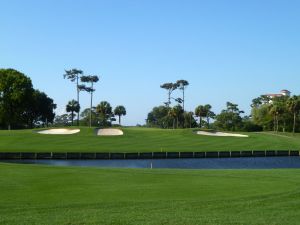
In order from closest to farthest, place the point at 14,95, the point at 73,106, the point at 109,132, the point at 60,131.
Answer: the point at 109,132
the point at 60,131
the point at 14,95
the point at 73,106

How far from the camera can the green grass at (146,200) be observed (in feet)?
32.0

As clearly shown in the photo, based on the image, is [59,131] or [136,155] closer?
[136,155]

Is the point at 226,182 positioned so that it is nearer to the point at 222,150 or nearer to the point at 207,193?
the point at 207,193

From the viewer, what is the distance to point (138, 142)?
6141cm

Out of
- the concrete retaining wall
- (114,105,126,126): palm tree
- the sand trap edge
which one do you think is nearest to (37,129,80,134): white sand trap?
the sand trap edge

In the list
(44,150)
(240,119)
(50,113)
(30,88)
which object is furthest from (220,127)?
(44,150)

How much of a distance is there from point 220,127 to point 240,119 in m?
5.56

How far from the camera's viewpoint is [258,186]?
49.2 ft

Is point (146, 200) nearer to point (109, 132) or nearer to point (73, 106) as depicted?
point (109, 132)

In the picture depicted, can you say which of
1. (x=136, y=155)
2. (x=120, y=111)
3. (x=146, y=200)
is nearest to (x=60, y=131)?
(x=136, y=155)

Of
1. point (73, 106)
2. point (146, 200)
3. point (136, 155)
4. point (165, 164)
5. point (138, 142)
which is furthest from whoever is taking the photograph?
point (73, 106)

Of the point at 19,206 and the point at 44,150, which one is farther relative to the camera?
the point at 44,150

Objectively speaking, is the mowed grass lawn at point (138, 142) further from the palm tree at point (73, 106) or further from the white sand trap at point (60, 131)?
the palm tree at point (73, 106)

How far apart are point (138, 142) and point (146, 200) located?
1942 inches
